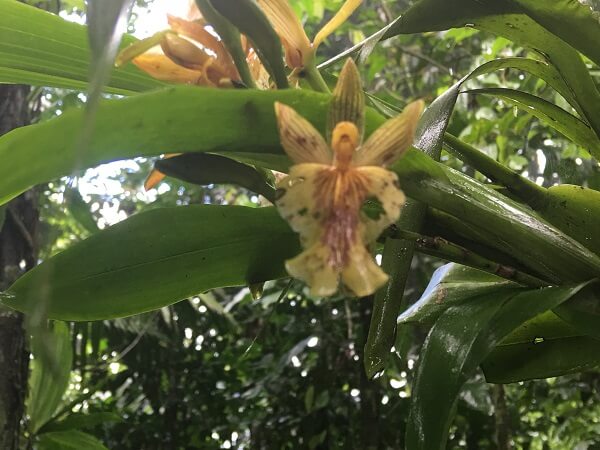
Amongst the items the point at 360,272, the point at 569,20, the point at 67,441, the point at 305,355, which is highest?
the point at 305,355

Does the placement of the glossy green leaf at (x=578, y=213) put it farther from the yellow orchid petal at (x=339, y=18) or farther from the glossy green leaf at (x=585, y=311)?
the yellow orchid petal at (x=339, y=18)

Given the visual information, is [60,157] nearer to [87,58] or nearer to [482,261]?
[87,58]

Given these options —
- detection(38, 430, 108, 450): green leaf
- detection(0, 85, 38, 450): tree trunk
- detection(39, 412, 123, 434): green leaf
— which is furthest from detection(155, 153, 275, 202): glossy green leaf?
detection(39, 412, 123, 434): green leaf

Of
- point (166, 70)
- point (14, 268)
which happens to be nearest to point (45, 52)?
point (166, 70)

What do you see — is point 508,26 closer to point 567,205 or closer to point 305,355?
point 567,205

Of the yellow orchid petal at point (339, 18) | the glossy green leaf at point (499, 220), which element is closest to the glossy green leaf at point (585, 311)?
the glossy green leaf at point (499, 220)

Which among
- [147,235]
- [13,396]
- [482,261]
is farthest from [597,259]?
[13,396]
